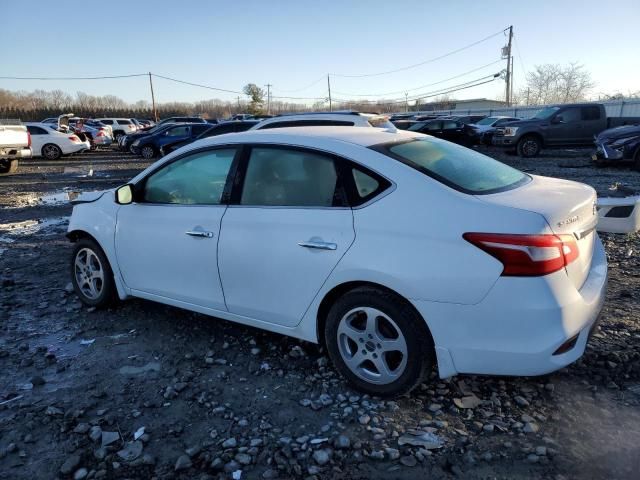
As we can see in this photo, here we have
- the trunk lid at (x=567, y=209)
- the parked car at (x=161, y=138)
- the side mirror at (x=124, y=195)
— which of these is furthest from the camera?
the parked car at (x=161, y=138)

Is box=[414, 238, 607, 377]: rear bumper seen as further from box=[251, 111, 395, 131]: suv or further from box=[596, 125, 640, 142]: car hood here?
box=[596, 125, 640, 142]: car hood

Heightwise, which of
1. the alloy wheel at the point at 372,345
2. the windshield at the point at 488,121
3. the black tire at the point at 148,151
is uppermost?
the windshield at the point at 488,121

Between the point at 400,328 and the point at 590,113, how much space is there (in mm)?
19161

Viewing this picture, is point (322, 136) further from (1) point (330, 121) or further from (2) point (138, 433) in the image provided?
(1) point (330, 121)

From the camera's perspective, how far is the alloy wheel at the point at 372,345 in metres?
2.89

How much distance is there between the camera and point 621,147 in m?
13.2

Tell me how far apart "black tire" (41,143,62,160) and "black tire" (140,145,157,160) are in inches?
137

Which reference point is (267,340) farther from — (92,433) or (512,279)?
(512,279)

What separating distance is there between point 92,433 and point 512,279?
242 cm

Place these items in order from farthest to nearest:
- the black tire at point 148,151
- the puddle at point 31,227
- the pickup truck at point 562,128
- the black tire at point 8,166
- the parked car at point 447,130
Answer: the parked car at point 447,130 < the black tire at point 148,151 < the pickup truck at point 562,128 < the black tire at point 8,166 < the puddle at point 31,227

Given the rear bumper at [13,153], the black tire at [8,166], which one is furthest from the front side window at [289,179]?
the black tire at [8,166]

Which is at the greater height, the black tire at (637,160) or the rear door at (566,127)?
the rear door at (566,127)

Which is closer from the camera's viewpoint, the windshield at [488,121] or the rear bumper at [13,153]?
the rear bumper at [13,153]

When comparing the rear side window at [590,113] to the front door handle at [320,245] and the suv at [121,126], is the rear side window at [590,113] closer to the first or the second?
the front door handle at [320,245]
